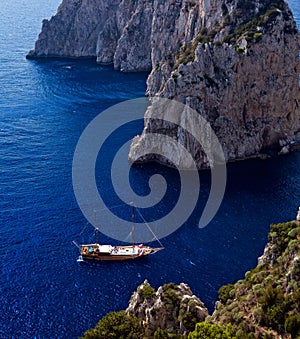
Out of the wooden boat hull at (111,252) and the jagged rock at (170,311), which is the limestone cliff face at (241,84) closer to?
the wooden boat hull at (111,252)

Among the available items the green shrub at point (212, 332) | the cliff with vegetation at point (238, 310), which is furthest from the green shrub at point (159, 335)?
the green shrub at point (212, 332)

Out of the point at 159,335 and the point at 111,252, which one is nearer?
the point at 159,335

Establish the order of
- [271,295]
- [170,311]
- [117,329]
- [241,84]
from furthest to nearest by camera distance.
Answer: [241,84] → [170,311] → [117,329] → [271,295]

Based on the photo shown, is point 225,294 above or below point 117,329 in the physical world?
above

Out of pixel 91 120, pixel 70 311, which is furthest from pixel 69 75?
pixel 70 311

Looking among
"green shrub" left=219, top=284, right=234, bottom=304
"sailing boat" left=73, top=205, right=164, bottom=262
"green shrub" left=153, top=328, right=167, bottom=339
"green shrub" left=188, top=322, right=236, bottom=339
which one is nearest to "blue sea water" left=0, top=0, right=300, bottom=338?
"sailing boat" left=73, top=205, right=164, bottom=262

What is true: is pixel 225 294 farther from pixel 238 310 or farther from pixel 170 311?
pixel 238 310

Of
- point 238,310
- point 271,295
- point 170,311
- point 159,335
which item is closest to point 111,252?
point 170,311

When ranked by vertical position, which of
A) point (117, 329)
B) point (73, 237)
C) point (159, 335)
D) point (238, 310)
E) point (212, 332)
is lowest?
point (73, 237)
